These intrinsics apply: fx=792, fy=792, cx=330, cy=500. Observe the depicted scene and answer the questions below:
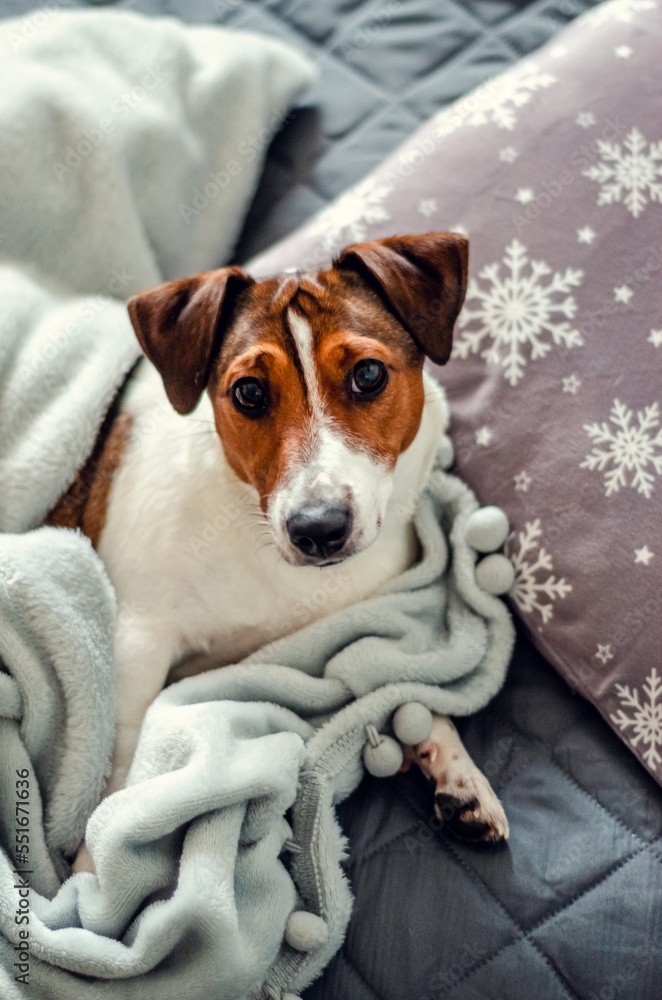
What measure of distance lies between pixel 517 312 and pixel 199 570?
3.37ft

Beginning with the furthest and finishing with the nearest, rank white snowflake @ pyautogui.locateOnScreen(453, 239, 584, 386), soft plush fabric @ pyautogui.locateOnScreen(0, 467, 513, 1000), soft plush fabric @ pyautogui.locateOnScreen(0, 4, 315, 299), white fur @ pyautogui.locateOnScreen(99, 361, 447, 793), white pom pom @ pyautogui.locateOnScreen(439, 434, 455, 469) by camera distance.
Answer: soft plush fabric @ pyautogui.locateOnScreen(0, 4, 315, 299)
white pom pom @ pyautogui.locateOnScreen(439, 434, 455, 469)
white snowflake @ pyautogui.locateOnScreen(453, 239, 584, 386)
white fur @ pyautogui.locateOnScreen(99, 361, 447, 793)
soft plush fabric @ pyautogui.locateOnScreen(0, 467, 513, 1000)

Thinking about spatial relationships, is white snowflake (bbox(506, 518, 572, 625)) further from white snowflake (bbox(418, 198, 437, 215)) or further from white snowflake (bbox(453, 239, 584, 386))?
white snowflake (bbox(418, 198, 437, 215))

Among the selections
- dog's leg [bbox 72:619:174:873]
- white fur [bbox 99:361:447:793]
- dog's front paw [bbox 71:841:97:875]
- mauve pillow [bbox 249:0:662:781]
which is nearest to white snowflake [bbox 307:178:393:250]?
mauve pillow [bbox 249:0:662:781]

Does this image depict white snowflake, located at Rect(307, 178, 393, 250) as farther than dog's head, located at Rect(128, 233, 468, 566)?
Yes

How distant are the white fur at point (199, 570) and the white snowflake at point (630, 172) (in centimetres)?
76

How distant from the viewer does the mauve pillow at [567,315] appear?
1.79 m

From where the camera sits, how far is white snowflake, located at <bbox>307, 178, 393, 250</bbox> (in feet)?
7.16

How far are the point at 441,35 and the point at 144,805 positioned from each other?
2.50 m

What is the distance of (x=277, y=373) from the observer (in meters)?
1.66

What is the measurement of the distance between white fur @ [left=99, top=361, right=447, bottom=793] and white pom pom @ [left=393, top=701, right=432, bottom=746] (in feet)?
0.99

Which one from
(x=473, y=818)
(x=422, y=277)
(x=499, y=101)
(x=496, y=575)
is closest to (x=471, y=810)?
(x=473, y=818)

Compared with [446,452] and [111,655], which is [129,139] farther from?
[111,655]

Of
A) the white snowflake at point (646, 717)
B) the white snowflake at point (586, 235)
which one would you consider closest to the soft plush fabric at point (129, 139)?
the white snowflake at point (586, 235)

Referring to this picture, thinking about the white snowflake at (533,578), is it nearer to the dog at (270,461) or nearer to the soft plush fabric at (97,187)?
the dog at (270,461)
